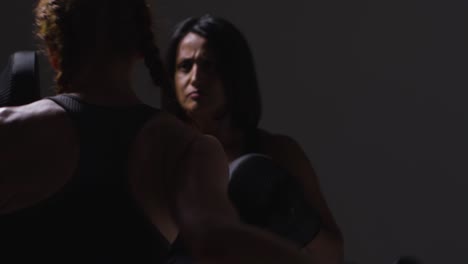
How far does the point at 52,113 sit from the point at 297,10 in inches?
95.9

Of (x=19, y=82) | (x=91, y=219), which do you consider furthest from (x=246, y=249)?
(x=19, y=82)

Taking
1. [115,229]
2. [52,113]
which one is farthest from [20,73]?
[115,229]

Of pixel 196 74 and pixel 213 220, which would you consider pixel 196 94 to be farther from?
pixel 213 220

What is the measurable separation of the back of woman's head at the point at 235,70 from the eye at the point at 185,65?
0.19 ft

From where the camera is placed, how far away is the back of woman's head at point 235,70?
202 centimetres

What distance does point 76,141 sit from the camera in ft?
3.12

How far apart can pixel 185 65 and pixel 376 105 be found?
1345mm

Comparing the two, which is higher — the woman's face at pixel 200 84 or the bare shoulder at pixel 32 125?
the bare shoulder at pixel 32 125

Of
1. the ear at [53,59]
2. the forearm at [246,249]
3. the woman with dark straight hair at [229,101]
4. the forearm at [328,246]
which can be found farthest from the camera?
the woman with dark straight hair at [229,101]

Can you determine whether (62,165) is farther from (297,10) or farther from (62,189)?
(297,10)

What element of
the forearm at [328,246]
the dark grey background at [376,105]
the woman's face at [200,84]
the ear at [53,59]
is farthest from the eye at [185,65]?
the dark grey background at [376,105]

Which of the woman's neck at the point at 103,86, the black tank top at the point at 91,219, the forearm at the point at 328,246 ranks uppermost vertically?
the woman's neck at the point at 103,86

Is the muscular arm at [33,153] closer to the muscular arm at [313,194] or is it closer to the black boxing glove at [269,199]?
the black boxing glove at [269,199]

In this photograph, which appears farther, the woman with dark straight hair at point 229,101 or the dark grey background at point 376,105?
the dark grey background at point 376,105
